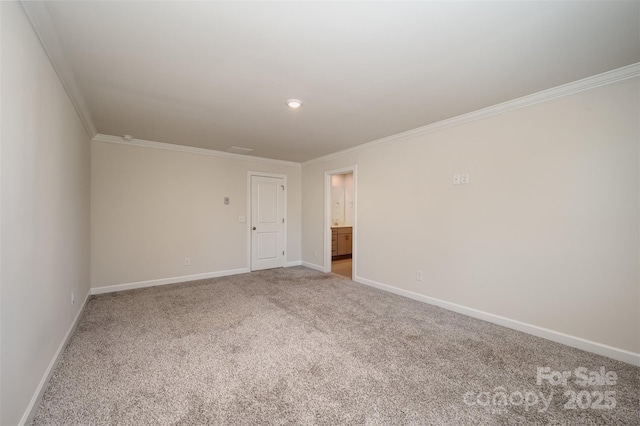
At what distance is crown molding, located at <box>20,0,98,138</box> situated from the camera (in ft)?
5.20

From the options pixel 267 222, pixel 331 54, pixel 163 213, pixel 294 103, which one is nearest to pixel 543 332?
pixel 331 54

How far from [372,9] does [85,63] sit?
2.20 m

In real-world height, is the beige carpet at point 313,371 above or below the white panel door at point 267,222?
below

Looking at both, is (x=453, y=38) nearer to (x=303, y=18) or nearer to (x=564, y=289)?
(x=303, y=18)

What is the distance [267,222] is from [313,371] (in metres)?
3.94

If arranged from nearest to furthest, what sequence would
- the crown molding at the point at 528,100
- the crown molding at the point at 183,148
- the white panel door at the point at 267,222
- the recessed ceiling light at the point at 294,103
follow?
the crown molding at the point at 528,100, the recessed ceiling light at the point at 294,103, the crown molding at the point at 183,148, the white panel door at the point at 267,222

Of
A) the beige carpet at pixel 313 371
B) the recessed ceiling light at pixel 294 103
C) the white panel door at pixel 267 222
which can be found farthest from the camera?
the white panel door at pixel 267 222

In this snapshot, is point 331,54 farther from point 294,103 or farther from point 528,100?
point 528,100

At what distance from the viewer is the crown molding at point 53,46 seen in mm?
1586

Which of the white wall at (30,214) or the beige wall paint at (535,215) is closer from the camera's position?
the white wall at (30,214)

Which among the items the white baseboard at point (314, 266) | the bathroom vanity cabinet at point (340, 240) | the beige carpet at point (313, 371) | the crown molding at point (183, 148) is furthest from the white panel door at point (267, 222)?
the beige carpet at point (313, 371)

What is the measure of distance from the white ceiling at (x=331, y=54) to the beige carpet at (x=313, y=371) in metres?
2.35

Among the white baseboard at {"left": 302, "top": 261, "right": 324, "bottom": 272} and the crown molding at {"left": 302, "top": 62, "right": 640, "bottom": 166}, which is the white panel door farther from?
the crown molding at {"left": 302, "top": 62, "right": 640, "bottom": 166}

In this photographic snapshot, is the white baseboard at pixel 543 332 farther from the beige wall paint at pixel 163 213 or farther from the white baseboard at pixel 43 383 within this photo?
the white baseboard at pixel 43 383
